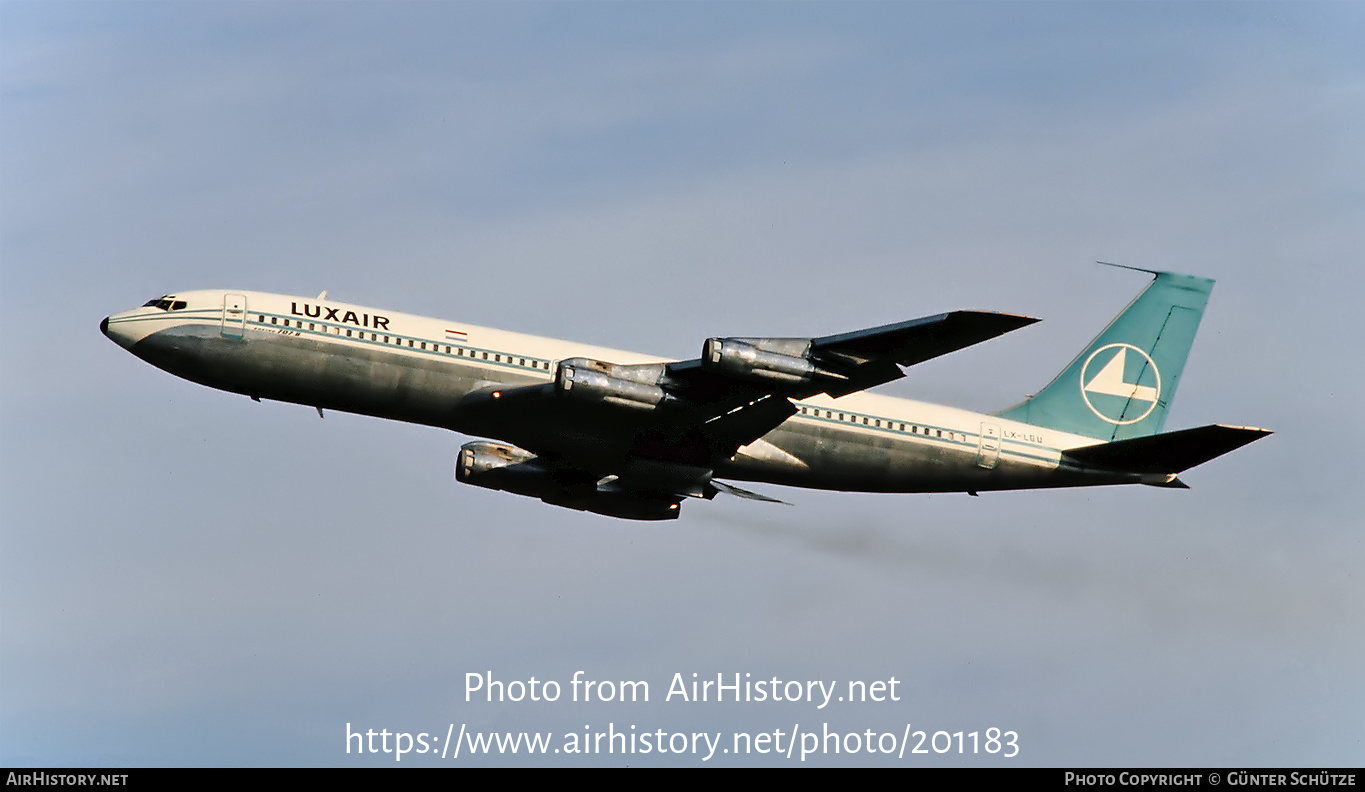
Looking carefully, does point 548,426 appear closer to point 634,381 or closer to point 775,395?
point 634,381

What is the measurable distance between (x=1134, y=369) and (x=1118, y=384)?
39.5 inches

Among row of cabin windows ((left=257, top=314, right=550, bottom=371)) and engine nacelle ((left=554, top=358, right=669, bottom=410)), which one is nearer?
engine nacelle ((left=554, top=358, right=669, bottom=410))

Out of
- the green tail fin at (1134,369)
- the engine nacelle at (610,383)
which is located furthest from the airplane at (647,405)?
the green tail fin at (1134,369)

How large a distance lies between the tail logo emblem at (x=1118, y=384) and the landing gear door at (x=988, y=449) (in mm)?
5474

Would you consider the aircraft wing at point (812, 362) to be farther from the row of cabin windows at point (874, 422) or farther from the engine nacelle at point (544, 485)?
the engine nacelle at point (544, 485)

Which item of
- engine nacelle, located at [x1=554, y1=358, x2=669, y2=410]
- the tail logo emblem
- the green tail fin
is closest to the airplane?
engine nacelle, located at [x1=554, y1=358, x2=669, y2=410]

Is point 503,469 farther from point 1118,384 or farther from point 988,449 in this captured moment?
point 1118,384

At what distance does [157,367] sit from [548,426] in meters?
13.3

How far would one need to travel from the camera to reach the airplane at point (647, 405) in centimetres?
5103

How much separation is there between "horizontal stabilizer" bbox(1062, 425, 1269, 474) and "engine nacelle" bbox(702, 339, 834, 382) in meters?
13.0

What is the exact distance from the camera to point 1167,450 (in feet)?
185

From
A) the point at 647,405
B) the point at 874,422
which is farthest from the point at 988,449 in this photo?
the point at 647,405

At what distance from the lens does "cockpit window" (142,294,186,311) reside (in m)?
53.8

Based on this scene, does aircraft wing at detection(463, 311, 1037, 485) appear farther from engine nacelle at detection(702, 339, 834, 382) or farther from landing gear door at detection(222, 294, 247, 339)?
landing gear door at detection(222, 294, 247, 339)
